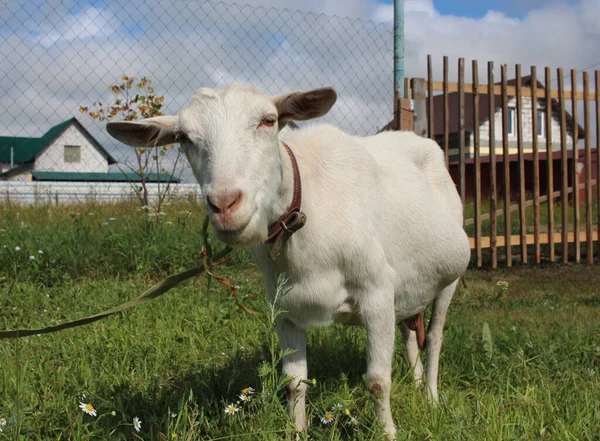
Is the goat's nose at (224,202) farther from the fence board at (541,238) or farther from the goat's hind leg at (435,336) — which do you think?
the fence board at (541,238)

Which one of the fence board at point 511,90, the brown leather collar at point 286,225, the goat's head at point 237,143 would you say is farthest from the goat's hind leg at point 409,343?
the fence board at point 511,90

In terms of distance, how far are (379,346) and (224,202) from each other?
117cm

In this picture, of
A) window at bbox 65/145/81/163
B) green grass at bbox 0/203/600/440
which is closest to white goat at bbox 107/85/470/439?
green grass at bbox 0/203/600/440

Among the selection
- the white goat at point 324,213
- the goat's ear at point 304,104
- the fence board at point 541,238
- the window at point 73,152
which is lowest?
the window at point 73,152

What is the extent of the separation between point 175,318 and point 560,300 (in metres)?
3.88

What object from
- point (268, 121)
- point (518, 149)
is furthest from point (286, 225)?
point (518, 149)

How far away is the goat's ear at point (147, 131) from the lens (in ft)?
8.25

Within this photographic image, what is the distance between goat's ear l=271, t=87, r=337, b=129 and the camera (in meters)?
2.41

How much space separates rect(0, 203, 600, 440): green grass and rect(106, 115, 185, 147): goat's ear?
0.94 m

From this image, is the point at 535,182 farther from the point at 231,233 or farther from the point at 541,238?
the point at 231,233

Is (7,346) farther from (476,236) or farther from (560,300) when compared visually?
(476,236)

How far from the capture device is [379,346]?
108 inches

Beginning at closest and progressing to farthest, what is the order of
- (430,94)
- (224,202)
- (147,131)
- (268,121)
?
1. (224,202)
2. (268,121)
3. (147,131)
4. (430,94)

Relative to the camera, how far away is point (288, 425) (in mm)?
2355
